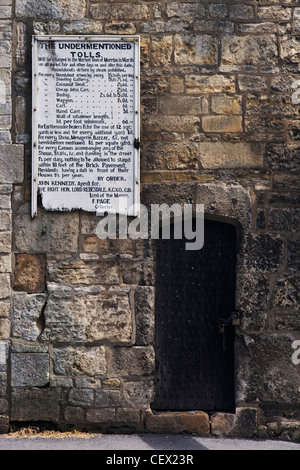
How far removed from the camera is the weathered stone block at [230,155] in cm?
499

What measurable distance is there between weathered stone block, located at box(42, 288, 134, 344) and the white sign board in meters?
0.68

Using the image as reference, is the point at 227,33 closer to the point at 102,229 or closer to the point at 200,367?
the point at 102,229

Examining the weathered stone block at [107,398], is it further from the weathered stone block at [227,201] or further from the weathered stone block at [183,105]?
the weathered stone block at [183,105]

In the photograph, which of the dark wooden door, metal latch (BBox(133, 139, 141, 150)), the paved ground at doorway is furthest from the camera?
the dark wooden door

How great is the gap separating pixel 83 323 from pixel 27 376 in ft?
1.94

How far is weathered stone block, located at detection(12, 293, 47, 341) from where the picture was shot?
4.94m

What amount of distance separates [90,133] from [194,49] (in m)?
1.04

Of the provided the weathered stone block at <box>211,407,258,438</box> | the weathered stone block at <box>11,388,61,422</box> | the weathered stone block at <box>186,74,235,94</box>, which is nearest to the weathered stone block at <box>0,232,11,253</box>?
the weathered stone block at <box>11,388,61,422</box>

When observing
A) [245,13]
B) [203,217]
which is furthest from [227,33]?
[203,217]

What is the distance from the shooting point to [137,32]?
4.99m

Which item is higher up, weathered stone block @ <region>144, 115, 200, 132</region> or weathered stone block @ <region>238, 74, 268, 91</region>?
weathered stone block @ <region>238, 74, 268, 91</region>

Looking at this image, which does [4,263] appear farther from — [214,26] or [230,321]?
[214,26]

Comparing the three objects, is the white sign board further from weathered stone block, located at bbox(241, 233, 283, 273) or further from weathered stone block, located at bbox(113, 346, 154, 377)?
weathered stone block, located at bbox(113, 346, 154, 377)

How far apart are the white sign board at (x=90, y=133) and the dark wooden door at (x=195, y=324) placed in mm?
608
